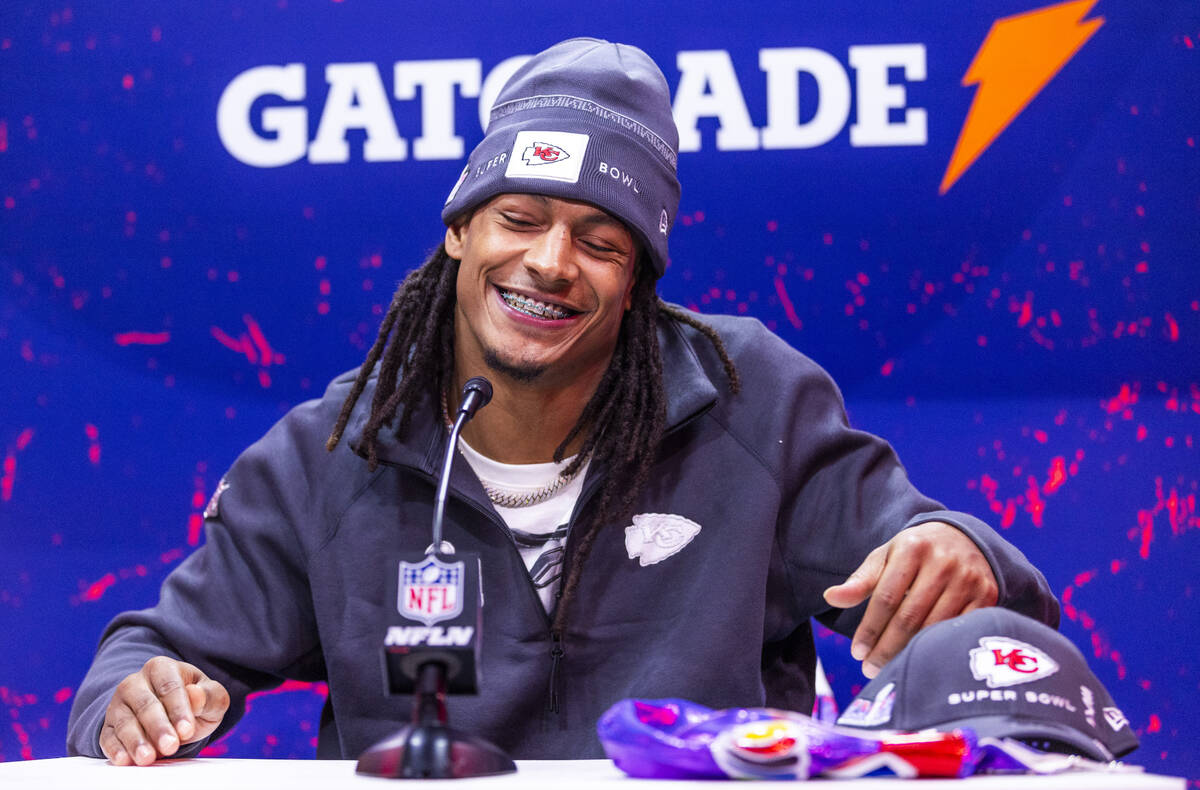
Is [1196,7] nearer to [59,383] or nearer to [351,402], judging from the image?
[351,402]

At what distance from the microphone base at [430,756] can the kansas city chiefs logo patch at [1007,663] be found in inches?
14.8

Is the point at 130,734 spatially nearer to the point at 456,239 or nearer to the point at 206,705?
the point at 206,705

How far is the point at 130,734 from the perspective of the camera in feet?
4.23

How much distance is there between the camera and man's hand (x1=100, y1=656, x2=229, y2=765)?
1.27m

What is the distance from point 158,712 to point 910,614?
0.75 m

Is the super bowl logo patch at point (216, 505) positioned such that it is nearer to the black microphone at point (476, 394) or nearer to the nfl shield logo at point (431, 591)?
the black microphone at point (476, 394)

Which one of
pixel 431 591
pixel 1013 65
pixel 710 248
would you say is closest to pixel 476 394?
pixel 431 591

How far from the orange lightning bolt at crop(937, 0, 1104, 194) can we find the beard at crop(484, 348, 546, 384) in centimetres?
88

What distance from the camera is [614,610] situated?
5.26ft

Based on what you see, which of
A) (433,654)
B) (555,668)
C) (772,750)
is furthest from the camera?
(555,668)

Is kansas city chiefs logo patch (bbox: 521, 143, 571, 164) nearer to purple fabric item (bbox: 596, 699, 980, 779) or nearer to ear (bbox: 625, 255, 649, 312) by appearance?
ear (bbox: 625, 255, 649, 312)

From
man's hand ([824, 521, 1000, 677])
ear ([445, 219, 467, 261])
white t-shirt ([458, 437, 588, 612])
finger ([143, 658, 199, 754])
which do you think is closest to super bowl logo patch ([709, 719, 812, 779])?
Answer: man's hand ([824, 521, 1000, 677])

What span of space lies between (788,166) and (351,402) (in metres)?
0.90

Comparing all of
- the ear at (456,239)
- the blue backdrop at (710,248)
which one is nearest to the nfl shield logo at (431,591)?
the ear at (456,239)
